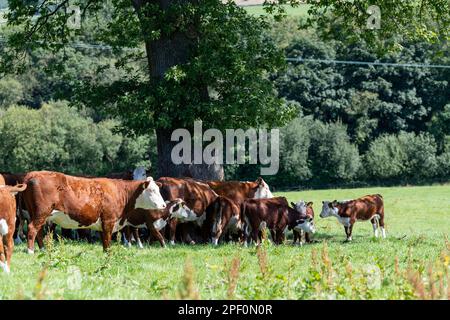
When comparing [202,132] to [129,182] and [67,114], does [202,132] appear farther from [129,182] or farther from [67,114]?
[67,114]

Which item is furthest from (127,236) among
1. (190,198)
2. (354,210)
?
(354,210)

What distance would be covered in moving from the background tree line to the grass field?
54159mm

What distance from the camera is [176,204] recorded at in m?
16.3

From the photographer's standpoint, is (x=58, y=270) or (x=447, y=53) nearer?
(x=58, y=270)

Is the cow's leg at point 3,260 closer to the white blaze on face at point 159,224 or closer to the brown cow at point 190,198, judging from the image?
the white blaze on face at point 159,224

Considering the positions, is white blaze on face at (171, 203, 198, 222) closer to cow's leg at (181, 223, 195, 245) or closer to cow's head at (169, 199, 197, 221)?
cow's head at (169, 199, 197, 221)

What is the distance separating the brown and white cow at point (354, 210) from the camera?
2067 centimetres

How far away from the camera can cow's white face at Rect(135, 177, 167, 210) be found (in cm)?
1453

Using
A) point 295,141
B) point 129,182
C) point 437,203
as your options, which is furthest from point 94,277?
point 295,141

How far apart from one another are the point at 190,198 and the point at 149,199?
8.08ft

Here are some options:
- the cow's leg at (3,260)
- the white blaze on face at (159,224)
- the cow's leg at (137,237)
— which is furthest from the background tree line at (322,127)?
the cow's leg at (3,260)

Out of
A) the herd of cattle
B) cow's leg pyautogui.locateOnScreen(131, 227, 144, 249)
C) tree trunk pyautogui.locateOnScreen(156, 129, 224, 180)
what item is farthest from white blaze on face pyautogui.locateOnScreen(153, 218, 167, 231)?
tree trunk pyautogui.locateOnScreen(156, 129, 224, 180)

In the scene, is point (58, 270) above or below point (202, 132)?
below
